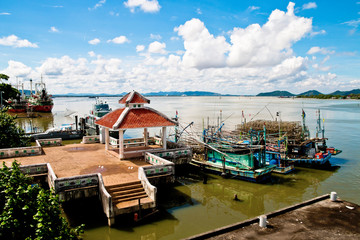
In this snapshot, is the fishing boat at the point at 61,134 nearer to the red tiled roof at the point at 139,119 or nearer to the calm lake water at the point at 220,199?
the red tiled roof at the point at 139,119

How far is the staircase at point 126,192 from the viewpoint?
1419cm

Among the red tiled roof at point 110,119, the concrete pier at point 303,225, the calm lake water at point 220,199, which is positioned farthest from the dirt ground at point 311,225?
the red tiled roof at point 110,119

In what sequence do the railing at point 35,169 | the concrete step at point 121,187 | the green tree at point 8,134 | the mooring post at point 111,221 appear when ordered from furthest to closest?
1. the green tree at point 8,134
2. the railing at point 35,169
3. the concrete step at point 121,187
4. the mooring post at point 111,221

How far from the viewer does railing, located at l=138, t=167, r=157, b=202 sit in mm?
14180

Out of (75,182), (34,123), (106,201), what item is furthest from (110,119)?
(34,123)

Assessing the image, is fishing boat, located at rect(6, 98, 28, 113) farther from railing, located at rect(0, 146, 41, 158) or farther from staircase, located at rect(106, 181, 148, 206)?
staircase, located at rect(106, 181, 148, 206)

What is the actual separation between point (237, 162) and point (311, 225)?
11.0 m

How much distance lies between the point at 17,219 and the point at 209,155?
57.5 feet

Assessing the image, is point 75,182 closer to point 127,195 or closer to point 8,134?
point 127,195

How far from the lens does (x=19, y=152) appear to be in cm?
2100

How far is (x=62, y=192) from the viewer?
14.0m

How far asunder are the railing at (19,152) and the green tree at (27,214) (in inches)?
503

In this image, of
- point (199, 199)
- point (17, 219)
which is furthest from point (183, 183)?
point (17, 219)

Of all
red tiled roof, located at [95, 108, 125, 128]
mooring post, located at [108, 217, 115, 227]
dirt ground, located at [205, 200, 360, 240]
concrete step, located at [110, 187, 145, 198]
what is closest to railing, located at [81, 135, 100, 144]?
red tiled roof, located at [95, 108, 125, 128]
